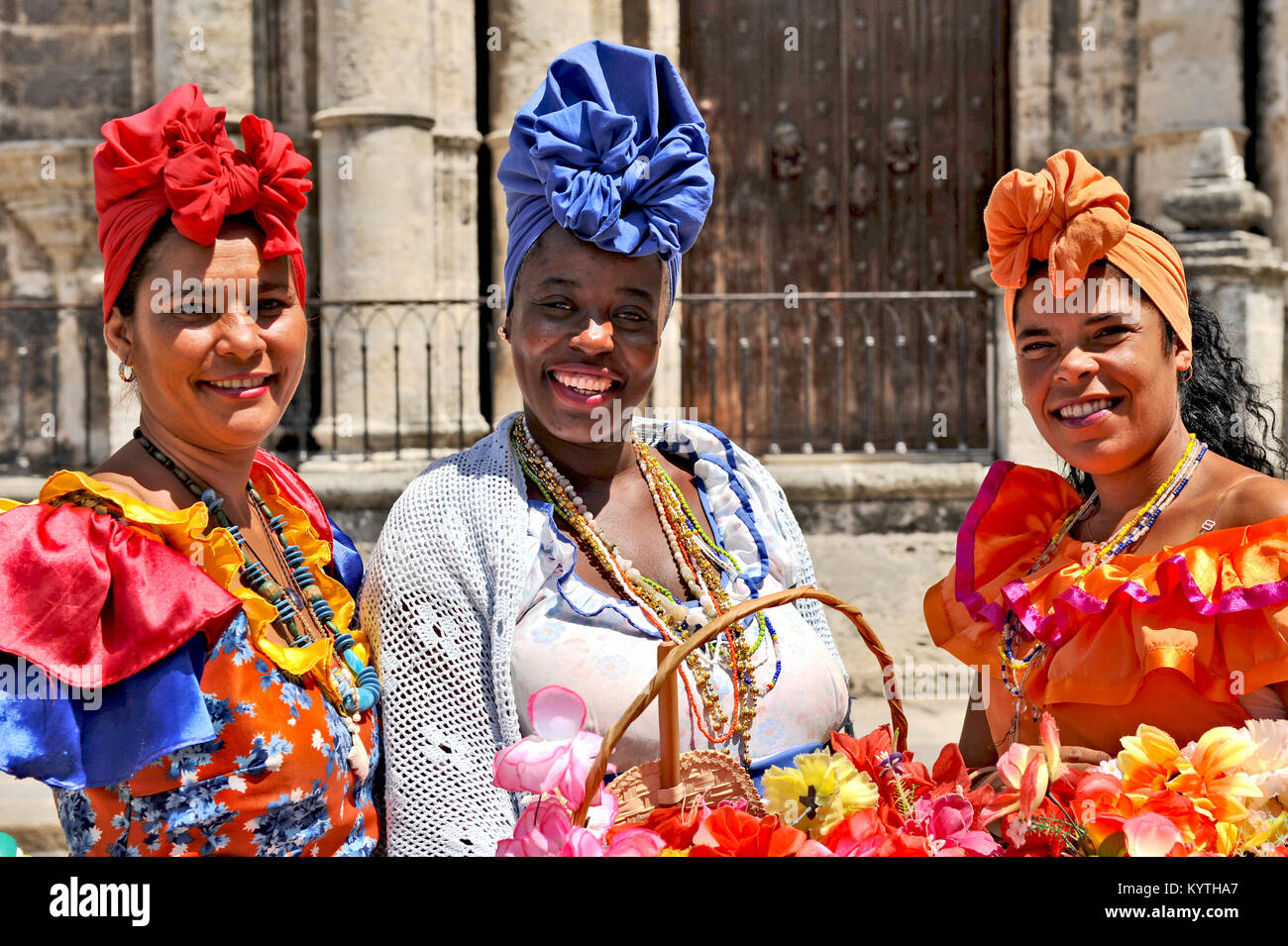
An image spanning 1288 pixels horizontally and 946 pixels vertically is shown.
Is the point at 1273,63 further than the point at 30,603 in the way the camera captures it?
Yes

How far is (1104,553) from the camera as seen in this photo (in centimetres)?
197

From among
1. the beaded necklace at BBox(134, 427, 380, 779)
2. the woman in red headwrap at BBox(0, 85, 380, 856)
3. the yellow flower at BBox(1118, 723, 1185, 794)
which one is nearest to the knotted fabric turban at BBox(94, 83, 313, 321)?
the woman in red headwrap at BBox(0, 85, 380, 856)

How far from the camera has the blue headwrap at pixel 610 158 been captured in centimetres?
211

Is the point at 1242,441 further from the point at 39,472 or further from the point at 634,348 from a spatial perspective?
the point at 39,472

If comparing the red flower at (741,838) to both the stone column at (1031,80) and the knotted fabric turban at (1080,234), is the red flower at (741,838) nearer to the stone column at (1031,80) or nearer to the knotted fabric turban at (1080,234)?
the knotted fabric turban at (1080,234)

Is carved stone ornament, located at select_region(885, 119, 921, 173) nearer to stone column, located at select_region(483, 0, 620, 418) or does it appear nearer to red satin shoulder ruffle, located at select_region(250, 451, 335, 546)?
stone column, located at select_region(483, 0, 620, 418)

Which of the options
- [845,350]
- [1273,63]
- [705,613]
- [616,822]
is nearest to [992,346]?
[845,350]

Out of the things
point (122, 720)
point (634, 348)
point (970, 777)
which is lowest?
point (970, 777)

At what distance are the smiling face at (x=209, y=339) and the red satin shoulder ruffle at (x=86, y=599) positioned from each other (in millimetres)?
304

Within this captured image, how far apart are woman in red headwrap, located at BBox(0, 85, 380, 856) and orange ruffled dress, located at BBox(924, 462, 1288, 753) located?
1.14 meters

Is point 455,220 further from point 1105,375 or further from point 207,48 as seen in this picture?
point 1105,375

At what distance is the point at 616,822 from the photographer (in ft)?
5.32

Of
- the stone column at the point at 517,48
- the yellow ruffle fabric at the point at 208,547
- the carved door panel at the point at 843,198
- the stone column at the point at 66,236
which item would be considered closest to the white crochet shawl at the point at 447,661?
the yellow ruffle fabric at the point at 208,547

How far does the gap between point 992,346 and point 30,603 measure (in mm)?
5891
